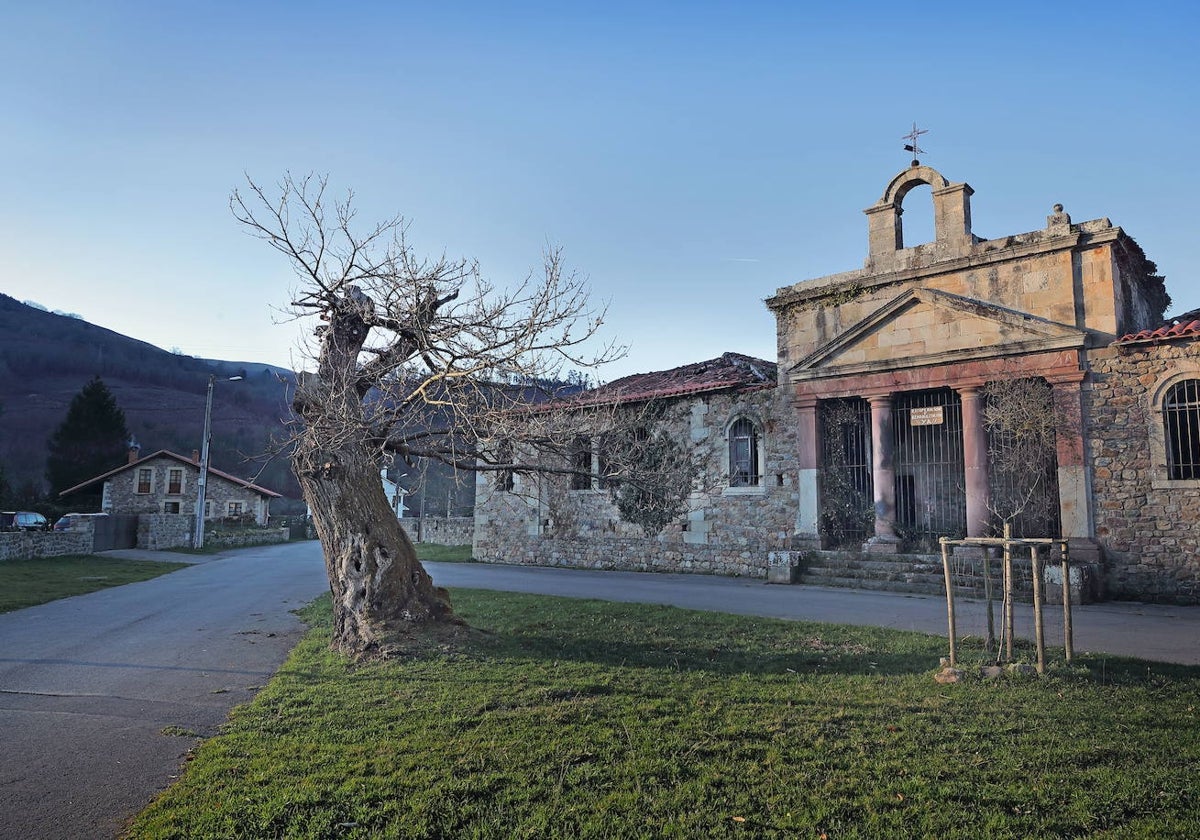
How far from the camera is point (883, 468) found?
15555 mm

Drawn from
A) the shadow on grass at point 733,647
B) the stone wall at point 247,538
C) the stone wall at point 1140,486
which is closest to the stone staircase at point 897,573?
the stone wall at point 1140,486

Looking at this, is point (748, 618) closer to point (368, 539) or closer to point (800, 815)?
point (368, 539)

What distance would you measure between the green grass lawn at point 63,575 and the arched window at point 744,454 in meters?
14.2

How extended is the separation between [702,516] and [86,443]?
41.2m

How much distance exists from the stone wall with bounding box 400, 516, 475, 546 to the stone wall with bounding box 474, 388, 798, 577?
36.9 ft

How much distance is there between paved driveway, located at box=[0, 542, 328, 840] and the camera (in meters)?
4.14

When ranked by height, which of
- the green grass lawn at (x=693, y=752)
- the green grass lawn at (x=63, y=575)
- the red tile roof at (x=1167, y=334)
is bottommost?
the green grass lawn at (x=63, y=575)

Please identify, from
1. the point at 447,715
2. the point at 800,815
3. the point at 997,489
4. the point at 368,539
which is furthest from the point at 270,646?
the point at 997,489

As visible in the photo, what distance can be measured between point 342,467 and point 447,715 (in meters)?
3.47

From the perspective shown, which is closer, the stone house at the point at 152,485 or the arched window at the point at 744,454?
the arched window at the point at 744,454

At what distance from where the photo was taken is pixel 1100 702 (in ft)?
18.1

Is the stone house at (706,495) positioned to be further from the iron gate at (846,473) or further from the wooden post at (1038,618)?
the wooden post at (1038,618)

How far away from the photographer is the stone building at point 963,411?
12516 mm

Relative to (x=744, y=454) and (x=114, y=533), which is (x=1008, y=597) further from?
(x=114, y=533)
